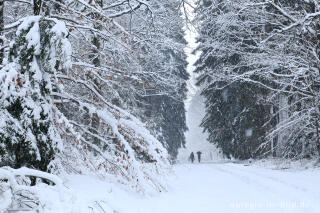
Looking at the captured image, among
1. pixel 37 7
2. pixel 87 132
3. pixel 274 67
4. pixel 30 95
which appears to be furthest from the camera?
pixel 274 67

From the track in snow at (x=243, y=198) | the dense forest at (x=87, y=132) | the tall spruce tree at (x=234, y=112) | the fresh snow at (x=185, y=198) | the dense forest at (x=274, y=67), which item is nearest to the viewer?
the fresh snow at (x=185, y=198)

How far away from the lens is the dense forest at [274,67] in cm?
1146

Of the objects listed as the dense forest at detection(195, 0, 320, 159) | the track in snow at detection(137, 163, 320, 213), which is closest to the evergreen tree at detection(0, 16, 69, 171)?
the track in snow at detection(137, 163, 320, 213)

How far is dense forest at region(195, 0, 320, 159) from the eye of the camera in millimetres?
11461

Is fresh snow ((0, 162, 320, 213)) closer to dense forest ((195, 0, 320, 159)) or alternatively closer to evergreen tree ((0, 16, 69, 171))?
evergreen tree ((0, 16, 69, 171))

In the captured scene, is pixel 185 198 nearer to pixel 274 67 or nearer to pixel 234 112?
pixel 274 67

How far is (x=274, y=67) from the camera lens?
1248 centimetres

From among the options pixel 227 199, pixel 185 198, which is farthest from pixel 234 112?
pixel 185 198

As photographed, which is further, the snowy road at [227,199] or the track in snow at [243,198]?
the track in snow at [243,198]

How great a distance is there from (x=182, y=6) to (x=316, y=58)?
586 centimetres

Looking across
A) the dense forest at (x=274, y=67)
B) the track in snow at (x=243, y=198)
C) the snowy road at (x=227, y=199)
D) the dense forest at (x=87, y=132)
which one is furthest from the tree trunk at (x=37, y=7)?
the dense forest at (x=274, y=67)

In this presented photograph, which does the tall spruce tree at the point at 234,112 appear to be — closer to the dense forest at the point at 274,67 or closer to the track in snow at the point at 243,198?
the dense forest at the point at 274,67

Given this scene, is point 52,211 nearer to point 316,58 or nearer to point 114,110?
point 114,110

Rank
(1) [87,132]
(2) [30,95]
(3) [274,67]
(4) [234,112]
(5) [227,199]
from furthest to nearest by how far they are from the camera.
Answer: (4) [234,112] → (3) [274,67] → (5) [227,199] → (1) [87,132] → (2) [30,95]
